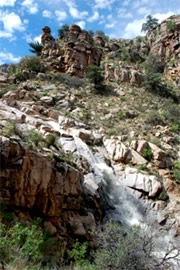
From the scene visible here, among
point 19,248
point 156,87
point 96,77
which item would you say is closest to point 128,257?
point 19,248

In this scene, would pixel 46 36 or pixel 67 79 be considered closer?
pixel 67 79

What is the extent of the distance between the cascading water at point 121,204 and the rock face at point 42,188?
2178 mm

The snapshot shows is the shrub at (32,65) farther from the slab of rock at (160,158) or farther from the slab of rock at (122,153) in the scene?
the slab of rock at (160,158)

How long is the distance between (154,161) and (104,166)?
10.3 ft

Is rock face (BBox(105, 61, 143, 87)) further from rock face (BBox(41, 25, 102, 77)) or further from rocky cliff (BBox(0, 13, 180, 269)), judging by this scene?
rock face (BBox(41, 25, 102, 77))

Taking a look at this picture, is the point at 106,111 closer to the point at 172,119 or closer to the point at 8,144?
the point at 172,119

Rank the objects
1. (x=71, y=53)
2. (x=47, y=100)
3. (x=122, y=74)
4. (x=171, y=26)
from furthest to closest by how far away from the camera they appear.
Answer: (x=171, y=26) → (x=71, y=53) → (x=122, y=74) → (x=47, y=100)

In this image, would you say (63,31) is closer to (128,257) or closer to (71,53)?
(71,53)

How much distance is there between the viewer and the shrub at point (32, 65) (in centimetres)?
2700

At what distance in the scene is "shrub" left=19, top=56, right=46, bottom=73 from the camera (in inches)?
1063

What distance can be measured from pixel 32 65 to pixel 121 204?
54.2 feet

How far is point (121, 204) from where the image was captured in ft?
48.1

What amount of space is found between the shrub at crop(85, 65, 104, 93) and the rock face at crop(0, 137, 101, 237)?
1487 centimetres

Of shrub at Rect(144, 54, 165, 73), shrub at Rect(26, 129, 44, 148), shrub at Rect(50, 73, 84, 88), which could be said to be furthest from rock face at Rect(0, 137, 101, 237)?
shrub at Rect(144, 54, 165, 73)
